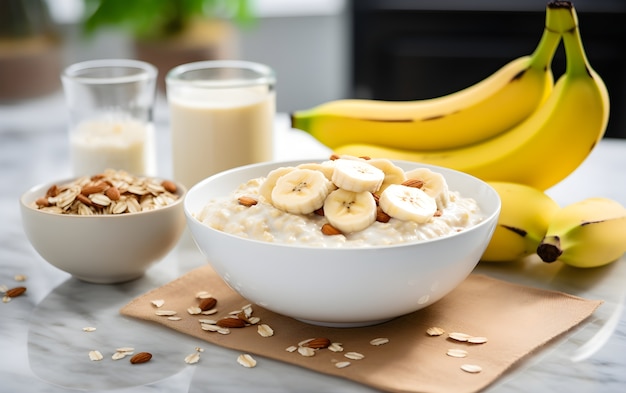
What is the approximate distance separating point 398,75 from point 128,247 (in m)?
2.16

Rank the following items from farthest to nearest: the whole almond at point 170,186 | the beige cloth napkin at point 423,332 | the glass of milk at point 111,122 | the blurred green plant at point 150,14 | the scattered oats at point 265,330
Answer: the blurred green plant at point 150,14 → the glass of milk at point 111,122 → the whole almond at point 170,186 → the scattered oats at point 265,330 → the beige cloth napkin at point 423,332

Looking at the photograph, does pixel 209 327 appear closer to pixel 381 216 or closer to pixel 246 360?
pixel 246 360

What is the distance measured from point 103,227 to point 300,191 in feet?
1.03

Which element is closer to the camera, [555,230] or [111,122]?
[555,230]

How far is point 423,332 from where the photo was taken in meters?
1.07

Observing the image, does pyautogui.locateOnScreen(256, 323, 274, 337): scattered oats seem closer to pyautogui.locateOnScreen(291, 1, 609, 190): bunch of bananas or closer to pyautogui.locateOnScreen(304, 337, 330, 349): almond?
pyautogui.locateOnScreen(304, 337, 330, 349): almond

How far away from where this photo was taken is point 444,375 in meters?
0.96

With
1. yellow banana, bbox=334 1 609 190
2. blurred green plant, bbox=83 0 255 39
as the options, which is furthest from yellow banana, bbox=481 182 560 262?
blurred green plant, bbox=83 0 255 39

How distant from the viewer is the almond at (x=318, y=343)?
103 cm

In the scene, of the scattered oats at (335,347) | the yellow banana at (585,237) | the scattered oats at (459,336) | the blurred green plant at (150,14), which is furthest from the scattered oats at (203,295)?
the blurred green plant at (150,14)

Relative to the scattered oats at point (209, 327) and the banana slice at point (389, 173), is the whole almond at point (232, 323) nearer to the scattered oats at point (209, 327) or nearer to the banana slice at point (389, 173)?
the scattered oats at point (209, 327)

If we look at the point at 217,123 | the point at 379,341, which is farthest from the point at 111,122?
the point at 379,341

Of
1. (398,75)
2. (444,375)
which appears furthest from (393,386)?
(398,75)

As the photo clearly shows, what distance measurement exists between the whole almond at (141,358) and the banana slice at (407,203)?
1.10ft
